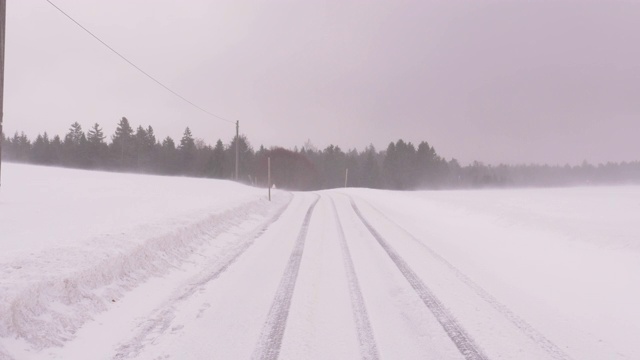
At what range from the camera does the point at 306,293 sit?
19.1 ft

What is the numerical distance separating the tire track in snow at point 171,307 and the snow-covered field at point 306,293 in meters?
0.03

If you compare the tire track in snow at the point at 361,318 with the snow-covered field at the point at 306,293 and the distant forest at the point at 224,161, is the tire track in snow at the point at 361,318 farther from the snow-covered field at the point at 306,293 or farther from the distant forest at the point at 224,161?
the distant forest at the point at 224,161

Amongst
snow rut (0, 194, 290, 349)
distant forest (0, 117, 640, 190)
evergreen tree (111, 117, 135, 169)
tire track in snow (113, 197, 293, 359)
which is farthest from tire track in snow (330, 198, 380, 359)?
evergreen tree (111, 117, 135, 169)

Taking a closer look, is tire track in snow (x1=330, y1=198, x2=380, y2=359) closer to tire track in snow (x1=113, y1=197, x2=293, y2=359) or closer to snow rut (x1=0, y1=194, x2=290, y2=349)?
tire track in snow (x1=113, y1=197, x2=293, y2=359)

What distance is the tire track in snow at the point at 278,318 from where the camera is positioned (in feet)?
13.0

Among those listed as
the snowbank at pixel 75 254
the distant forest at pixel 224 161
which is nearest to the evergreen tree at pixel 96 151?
the distant forest at pixel 224 161

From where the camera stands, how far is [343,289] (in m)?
6.04

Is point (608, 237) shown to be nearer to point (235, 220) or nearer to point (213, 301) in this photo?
point (213, 301)

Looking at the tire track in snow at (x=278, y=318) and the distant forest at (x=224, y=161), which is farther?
the distant forest at (x=224, y=161)

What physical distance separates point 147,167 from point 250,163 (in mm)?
23295

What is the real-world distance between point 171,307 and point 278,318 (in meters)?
1.58

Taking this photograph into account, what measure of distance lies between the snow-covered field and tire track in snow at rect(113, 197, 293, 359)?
1.1 inches

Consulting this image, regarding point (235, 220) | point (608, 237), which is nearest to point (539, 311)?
point (608, 237)

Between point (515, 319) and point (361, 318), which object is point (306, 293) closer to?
point (361, 318)
